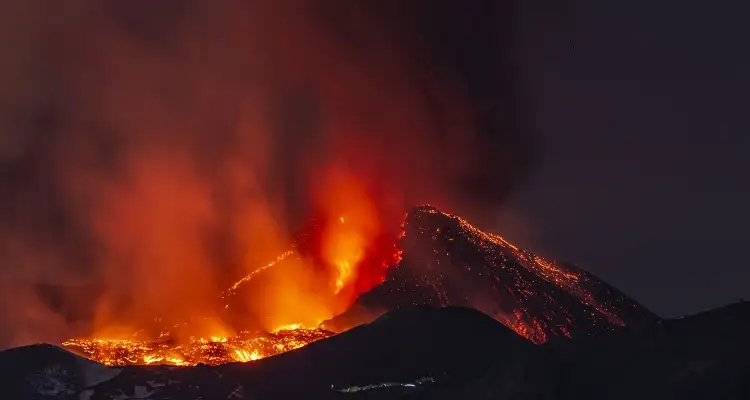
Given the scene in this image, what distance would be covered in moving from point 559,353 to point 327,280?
162 feet

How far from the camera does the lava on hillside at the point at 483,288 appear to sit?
108m

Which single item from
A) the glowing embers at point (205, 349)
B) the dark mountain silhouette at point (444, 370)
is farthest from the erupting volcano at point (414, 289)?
the dark mountain silhouette at point (444, 370)

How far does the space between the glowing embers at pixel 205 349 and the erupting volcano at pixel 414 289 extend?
0.34ft

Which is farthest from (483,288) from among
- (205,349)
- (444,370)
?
(205,349)

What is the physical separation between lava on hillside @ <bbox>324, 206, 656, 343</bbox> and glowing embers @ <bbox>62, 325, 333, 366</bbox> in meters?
7.61

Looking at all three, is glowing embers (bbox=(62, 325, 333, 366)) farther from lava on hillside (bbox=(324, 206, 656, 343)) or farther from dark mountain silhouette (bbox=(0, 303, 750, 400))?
dark mountain silhouette (bbox=(0, 303, 750, 400))

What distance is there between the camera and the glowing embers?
91375mm

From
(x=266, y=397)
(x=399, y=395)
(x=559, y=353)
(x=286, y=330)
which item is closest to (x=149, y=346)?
(x=286, y=330)

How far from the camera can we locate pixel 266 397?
79250 millimetres

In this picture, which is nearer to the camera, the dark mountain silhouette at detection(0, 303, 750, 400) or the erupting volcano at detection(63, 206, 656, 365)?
the dark mountain silhouette at detection(0, 303, 750, 400)

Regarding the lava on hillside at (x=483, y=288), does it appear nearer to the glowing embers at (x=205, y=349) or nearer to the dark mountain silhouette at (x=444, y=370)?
the glowing embers at (x=205, y=349)

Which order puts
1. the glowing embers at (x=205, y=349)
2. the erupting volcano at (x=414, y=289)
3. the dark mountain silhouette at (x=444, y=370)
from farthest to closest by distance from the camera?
the erupting volcano at (x=414, y=289) → the glowing embers at (x=205, y=349) → the dark mountain silhouette at (x=444, y=370)

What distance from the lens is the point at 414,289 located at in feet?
367

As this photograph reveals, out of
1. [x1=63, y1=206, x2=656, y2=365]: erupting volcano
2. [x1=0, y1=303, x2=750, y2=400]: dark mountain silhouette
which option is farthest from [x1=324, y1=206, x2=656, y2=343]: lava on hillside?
[x1=0, y1=303, x2=750, y2=400]: dark mountain silhouette
